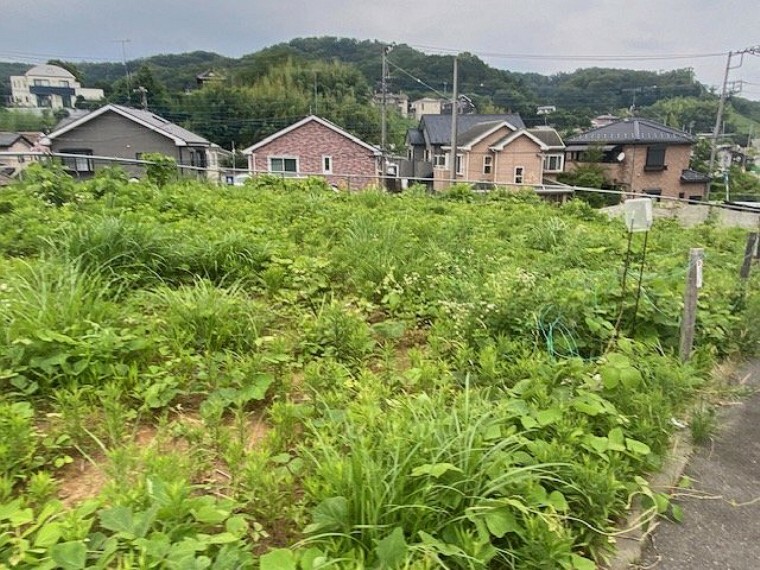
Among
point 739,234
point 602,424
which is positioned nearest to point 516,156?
point 739,234

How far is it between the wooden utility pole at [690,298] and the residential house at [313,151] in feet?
63.2

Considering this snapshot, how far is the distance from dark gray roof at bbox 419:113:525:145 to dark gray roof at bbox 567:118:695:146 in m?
3.40

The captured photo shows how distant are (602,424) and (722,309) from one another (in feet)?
5.56

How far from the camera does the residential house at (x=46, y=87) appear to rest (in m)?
50.5

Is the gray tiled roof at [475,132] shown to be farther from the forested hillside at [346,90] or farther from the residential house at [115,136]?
the residential house at [115,136]

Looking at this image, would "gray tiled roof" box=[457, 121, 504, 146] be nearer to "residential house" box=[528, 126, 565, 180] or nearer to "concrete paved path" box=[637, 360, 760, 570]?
"residential house" box=[528, 126, 565, 180]

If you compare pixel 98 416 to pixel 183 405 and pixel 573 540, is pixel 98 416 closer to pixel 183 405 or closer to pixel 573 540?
pixel 183 405

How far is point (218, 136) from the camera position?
34.3 meters

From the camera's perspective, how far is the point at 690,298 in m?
2.17

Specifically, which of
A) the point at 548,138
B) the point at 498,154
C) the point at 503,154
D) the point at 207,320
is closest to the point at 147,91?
the point at 498,154

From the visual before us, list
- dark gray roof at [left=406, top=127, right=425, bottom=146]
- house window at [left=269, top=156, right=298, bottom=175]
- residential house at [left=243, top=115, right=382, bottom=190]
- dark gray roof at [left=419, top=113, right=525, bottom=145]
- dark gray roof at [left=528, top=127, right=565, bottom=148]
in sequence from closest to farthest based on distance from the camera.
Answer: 1. residential house at [left=243, top=115, right=382, bottom=190]
2. house window at [left=269, top=156, right=298, bottom=175]
3. dark gray roof at [left=528, top=127, right=565, bottom=148]
4. dark gray roof at [left=419, top=113, right=525, bottom=145]
5. dark gray roof at [left=406, top=127, right=425, bottom=146]

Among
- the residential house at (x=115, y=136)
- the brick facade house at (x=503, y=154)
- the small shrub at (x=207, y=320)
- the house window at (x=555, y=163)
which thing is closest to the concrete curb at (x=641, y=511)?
the small shrub at (x=207, y=320)

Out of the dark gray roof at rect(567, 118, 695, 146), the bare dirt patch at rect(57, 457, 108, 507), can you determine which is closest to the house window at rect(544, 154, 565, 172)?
the dark gray roof at rect(567, 118, 695, 146)

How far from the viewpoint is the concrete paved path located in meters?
1.35
